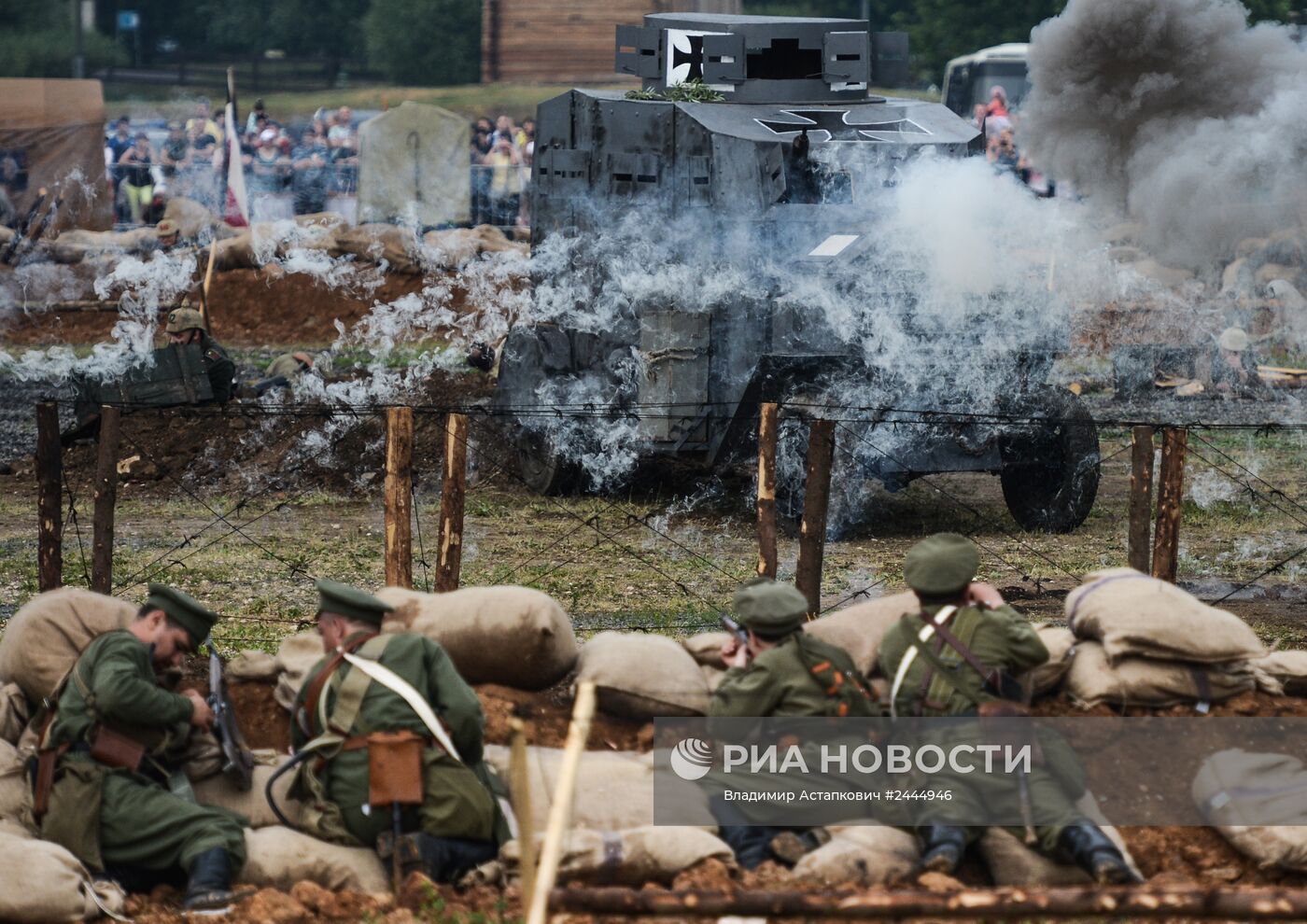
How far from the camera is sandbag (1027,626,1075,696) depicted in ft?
26.5

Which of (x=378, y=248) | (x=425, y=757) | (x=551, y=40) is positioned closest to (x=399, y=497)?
(x=425, y=757)

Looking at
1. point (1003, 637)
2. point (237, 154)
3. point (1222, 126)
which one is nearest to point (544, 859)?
point (1003, 637)

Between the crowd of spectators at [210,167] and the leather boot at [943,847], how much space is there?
71.6 feet

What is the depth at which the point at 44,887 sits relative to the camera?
6336mm

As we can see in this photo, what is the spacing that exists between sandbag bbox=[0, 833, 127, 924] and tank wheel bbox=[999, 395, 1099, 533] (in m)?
7.98

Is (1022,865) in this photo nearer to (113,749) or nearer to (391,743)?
(391,743)

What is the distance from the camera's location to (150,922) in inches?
257

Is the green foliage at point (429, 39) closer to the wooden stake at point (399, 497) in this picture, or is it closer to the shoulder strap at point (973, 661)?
the wooden stake at point (399, 497)

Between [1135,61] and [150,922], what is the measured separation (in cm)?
1266

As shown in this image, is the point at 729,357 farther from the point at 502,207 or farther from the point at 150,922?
the point at 502,207

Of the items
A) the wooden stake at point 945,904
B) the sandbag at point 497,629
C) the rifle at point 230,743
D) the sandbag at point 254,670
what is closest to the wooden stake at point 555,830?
the wooden stake at point 945,904

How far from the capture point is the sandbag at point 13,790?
704cm

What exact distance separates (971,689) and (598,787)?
56.4 inches

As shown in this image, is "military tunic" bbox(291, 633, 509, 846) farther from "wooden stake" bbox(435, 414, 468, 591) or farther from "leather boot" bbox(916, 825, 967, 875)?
"wooden stake" bbox(435, 414, 468, 591)
